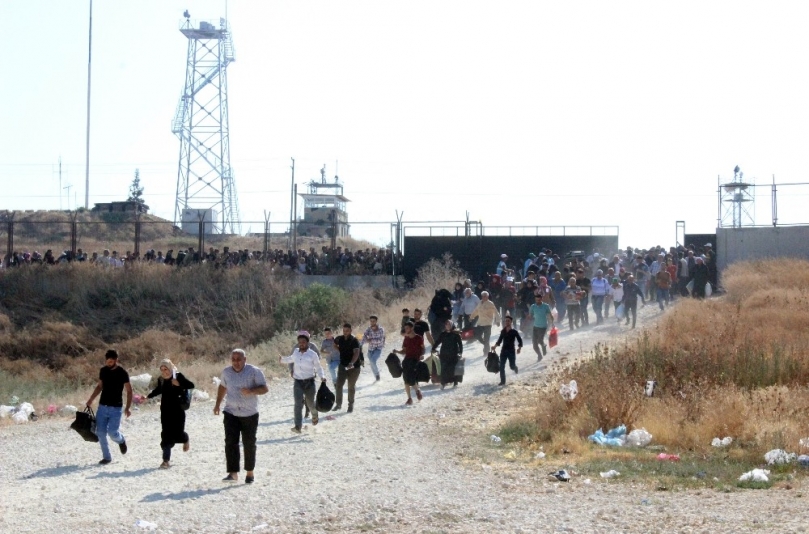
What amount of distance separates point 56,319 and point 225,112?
21361mm

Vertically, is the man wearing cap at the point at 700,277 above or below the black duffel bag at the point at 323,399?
above

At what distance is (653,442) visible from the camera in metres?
14.1

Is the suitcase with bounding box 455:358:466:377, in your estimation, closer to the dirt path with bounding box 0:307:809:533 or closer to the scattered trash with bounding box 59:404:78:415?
the dirt path with bounding box 0:307:809:533

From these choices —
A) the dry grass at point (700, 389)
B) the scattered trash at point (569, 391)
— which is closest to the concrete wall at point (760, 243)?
the dry grass at point (700, 389)

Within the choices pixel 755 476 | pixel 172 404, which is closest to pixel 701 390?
pixel 755 476

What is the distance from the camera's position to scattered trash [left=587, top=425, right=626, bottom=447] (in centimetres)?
1407

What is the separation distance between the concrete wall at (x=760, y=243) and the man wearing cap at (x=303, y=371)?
2467 centimetres

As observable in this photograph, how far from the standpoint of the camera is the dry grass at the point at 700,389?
13953 millimetres

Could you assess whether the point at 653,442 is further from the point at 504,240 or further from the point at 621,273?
the point at 504,240

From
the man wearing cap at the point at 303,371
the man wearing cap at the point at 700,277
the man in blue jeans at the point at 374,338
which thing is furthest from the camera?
the man wearing cap at the point at 700,277

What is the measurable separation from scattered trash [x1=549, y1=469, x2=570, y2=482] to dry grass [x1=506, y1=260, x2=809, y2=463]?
155 centimetres

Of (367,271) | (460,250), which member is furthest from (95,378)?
(460,250)

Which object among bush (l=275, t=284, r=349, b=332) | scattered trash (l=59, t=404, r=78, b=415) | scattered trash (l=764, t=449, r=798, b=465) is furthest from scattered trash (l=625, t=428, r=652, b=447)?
bush (l=275, t=284, r=349, b=332)

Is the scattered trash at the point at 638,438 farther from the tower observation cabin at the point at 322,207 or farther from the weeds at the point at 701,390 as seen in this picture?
the tower observation cabin at the point at 322,207
